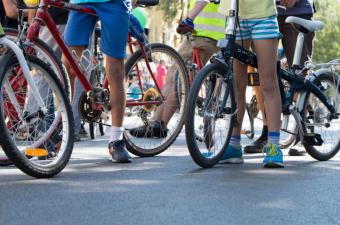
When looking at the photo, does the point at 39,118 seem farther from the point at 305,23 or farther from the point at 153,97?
the point at 305,23

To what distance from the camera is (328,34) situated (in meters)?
56.2

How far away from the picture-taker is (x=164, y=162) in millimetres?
7445

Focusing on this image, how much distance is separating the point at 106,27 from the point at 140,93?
1.12m

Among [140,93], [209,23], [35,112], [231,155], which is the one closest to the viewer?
[35,112]

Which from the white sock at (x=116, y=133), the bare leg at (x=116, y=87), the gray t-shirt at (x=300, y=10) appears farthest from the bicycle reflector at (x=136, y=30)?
the gray t-shirt at (x=300, y=10)

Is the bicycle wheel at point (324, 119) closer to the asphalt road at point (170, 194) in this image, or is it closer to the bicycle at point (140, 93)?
the asphalt road at point (170, 194)

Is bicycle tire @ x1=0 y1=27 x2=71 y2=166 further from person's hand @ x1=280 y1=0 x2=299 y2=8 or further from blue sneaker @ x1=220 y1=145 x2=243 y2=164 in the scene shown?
person's hand @ x1=280 y1=0 x2=299 y2=8

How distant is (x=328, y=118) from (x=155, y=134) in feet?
4.64

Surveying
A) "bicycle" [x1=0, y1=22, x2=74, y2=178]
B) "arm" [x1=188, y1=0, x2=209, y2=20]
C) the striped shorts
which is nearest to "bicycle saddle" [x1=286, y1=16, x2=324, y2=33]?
the striped shorts

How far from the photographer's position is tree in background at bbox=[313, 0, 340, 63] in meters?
51.2

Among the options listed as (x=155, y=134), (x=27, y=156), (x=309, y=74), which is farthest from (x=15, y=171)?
(x=309, y=74)

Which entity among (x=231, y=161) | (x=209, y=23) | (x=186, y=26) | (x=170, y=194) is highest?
(x=209, y=23)

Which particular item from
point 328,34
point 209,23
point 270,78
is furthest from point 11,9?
point 328,34

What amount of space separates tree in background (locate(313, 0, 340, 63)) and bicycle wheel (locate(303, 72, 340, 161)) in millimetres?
41849
